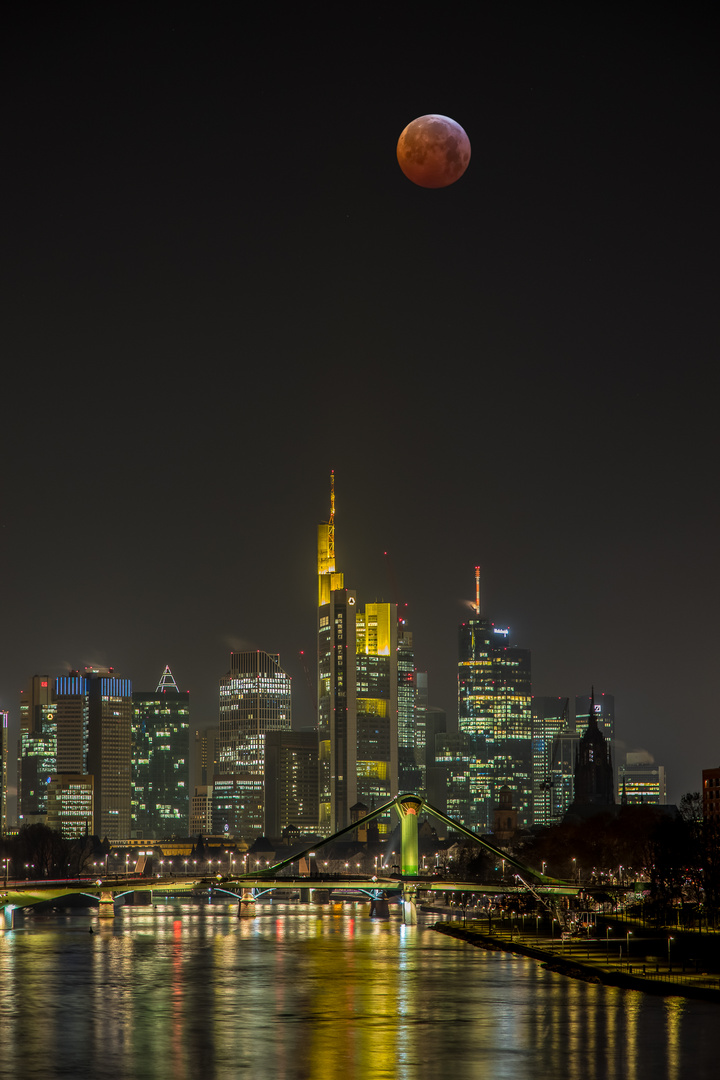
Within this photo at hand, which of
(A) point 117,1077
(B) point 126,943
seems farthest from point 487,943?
(A) point 117,1077

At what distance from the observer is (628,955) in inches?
4296

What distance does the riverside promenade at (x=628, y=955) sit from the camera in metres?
89.2

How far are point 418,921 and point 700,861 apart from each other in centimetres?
6435

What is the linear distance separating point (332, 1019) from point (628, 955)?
125 feet

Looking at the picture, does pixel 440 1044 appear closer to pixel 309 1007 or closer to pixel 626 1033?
pixel 626 1033

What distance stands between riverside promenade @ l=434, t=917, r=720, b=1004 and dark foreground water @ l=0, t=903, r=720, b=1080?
247 cm

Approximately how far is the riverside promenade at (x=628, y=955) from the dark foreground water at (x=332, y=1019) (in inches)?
97.4

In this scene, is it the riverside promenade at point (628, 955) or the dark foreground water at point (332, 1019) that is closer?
the dark foreground water at point (332, 1019)

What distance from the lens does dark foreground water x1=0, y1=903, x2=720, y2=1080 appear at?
61.8 m

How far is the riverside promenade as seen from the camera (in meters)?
89.2

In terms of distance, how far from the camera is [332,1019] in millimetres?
78000

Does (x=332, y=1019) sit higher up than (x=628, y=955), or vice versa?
(x=332, y=1019)

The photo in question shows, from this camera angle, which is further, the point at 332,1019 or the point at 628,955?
the point at 628,955

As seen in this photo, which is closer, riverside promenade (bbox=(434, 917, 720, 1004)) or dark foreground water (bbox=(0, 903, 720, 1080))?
dark foreground water (bbox=(0, 903, 720, 1080))
